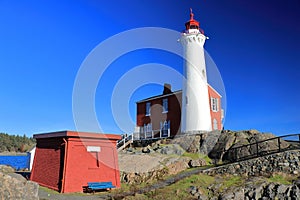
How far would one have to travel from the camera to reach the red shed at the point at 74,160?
15.1 metres

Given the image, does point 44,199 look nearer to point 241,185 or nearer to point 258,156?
point 241,185

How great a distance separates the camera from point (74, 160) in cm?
1531

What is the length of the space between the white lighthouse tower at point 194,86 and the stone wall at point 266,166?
34.0ft

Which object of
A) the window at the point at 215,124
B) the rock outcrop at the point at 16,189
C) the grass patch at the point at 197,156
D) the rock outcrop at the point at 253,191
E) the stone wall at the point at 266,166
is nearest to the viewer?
the rock outcrop at the point at 16,189

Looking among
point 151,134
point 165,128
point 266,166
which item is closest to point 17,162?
point 151,134

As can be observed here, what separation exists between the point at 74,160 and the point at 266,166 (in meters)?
11.4

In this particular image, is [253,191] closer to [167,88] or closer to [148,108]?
[167,88]

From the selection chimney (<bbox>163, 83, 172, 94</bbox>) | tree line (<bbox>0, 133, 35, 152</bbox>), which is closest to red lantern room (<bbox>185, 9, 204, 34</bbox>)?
chimney (<bbox>163, 83, 172, 94</bbox>)

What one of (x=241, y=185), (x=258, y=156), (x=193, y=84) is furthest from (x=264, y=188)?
(x=193, y=84)

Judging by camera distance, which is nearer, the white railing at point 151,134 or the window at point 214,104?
the window at point 214,104

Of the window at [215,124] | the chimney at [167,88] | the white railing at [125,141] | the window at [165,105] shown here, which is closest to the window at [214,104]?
the window at [215,124]

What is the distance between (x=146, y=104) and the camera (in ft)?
114

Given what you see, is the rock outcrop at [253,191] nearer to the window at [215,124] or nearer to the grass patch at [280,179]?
the grass patch at [280,179]

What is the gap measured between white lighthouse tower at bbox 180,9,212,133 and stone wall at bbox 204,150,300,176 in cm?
1037
